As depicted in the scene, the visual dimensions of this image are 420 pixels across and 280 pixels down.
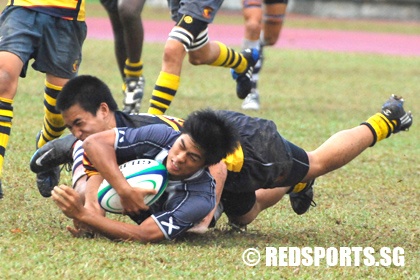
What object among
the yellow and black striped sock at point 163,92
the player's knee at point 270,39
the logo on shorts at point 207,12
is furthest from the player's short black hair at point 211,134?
the player's knee at point 270,39

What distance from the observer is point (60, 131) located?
5.79m

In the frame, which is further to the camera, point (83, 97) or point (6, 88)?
point (6, 88)

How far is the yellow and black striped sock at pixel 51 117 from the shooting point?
219 inches

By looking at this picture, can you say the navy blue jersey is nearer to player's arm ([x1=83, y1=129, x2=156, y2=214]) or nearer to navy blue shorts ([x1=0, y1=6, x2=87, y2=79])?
player's arm ([x1=83, y1=129, x2=156, y2=214])

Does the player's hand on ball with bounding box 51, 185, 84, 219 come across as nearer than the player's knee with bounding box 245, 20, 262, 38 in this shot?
Yes

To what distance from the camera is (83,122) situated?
4688mm

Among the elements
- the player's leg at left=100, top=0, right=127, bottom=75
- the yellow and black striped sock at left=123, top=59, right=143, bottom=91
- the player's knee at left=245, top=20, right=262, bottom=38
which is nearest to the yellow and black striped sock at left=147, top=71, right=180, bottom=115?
the yellow and black striped sock at left=123, top=59, right=143, bottom=91

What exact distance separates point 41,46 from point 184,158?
145 cm

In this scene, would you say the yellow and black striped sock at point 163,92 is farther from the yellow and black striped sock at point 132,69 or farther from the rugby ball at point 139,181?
the rugby ball at point 139,181

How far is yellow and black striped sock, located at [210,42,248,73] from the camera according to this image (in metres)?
6.95

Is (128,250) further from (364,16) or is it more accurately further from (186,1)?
(364,16)

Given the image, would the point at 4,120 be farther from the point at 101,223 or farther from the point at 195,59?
the point at 195,59

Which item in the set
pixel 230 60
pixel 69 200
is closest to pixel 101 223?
pixel 69 200

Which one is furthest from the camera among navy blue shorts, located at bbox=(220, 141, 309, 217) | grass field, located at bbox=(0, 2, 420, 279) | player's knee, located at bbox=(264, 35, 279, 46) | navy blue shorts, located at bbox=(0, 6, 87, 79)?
player's knee, located at bbox=(264, 35, 279, 46)
